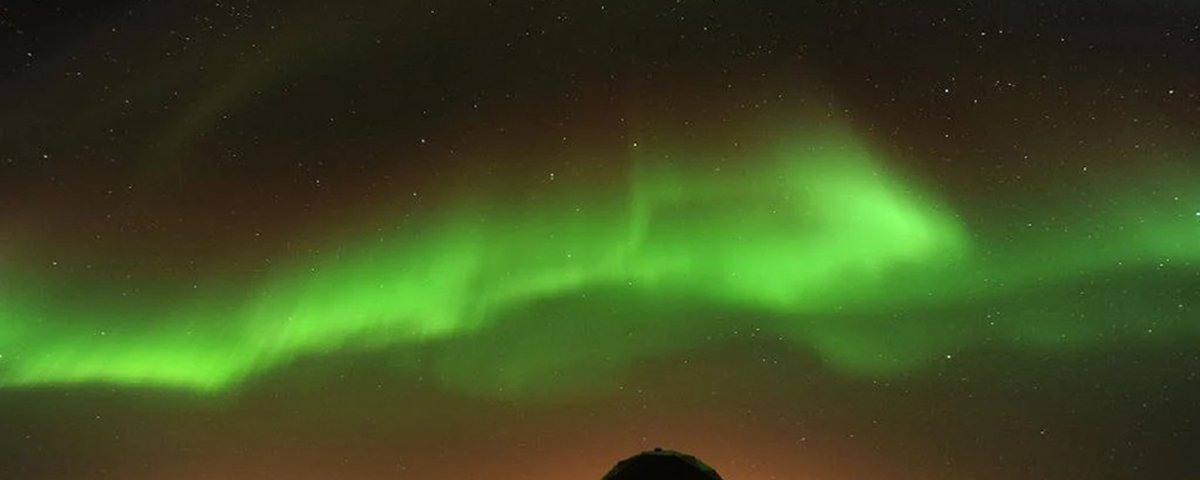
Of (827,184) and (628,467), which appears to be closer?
(628,467)

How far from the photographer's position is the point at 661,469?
2193 mm

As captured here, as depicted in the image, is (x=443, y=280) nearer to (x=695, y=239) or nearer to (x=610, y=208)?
(x=610, y=208)

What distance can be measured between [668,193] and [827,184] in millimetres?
534

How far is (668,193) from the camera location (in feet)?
10.4

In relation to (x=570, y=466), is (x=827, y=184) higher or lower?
higher

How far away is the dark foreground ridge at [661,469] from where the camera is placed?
7.14ft

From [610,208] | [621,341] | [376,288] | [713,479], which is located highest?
[610,208]

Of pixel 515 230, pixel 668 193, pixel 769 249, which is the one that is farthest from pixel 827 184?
pixel 515 230

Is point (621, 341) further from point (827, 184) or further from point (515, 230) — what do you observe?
point (827, 184)

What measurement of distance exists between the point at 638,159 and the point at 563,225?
0.34 metres

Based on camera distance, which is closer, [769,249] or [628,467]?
[628,467]

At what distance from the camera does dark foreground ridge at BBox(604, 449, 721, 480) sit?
7.14 feet

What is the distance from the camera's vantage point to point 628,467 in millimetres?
2242

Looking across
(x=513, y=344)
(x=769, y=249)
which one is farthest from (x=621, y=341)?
(x=769, y=249)
